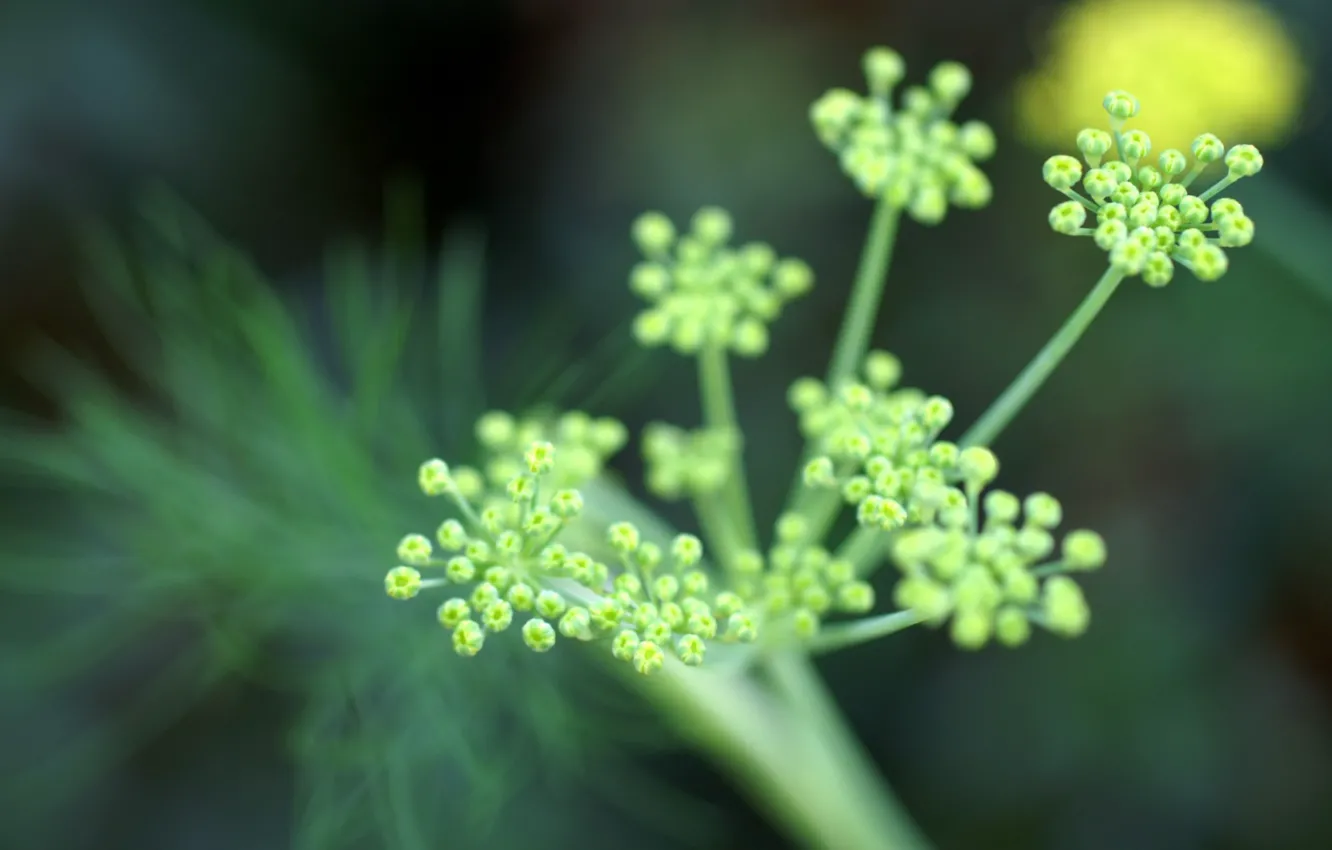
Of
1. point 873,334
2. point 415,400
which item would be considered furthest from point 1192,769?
point 415,400

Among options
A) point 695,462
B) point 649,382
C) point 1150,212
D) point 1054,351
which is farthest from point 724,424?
point 649,382

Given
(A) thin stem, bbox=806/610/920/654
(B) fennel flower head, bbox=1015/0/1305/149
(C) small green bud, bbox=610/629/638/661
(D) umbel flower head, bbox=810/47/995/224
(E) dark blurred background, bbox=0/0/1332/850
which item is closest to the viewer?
(C) small green bud, bbox=610/629/638/661

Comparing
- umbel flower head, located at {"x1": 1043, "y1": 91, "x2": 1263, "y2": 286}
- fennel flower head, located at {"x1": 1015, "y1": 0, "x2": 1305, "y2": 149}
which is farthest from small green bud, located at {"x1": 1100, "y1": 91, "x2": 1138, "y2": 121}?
fennel flower head, located at {"x1": 1015, "y1": 0, "x2": 1305, "y2": 149}

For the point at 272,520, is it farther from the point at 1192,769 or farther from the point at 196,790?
the point at 1192,769

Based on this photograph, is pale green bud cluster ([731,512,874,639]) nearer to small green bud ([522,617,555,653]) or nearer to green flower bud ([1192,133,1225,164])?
small green bud ([522,617,555,653])

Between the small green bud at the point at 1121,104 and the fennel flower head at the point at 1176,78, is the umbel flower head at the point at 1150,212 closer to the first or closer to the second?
the small green bud at the point at 1121,104

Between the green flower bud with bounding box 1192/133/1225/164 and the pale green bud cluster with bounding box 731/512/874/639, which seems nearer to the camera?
the green flower bud with bounding box 1192/133/1225/164
